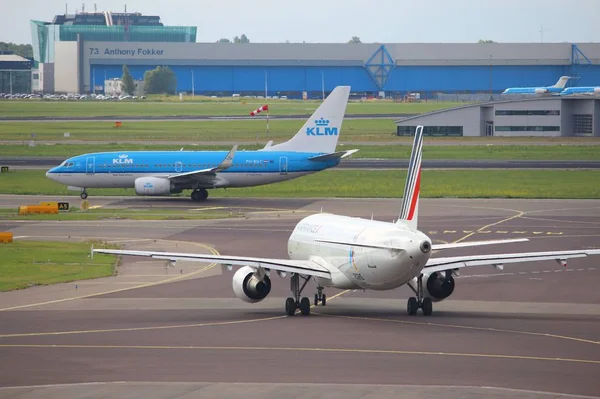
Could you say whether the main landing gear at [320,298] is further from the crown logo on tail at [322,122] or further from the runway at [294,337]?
the crown logo on tail at [322,122]

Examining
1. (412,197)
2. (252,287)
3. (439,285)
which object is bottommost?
(252,287)

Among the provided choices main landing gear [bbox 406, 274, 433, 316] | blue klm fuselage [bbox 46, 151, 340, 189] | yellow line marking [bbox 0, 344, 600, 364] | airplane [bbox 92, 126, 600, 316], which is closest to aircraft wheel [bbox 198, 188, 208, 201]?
blue klm fuselage [bbox 46, 151, 340, 189]

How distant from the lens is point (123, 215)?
79.4 meters

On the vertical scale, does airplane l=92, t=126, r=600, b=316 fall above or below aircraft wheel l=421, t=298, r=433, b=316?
above

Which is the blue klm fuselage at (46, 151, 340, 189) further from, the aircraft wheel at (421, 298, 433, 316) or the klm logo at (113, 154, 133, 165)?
the aircraft wheel at (421, 298, 433, 316)

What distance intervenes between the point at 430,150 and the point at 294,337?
3908 inches

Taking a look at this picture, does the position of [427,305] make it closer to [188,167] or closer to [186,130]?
[188,167]

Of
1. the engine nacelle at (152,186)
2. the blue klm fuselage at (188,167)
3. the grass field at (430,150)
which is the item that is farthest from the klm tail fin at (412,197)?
the grass field at (430,150)

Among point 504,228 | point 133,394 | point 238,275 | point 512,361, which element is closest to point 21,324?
point 238,275

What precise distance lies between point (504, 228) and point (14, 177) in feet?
170

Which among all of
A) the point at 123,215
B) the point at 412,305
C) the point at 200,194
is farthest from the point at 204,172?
the point at 412,305

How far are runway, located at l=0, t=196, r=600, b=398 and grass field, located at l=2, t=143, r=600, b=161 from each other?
207 ft

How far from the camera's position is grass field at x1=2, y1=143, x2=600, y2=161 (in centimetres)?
12556

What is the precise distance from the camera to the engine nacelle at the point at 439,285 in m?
41.7
